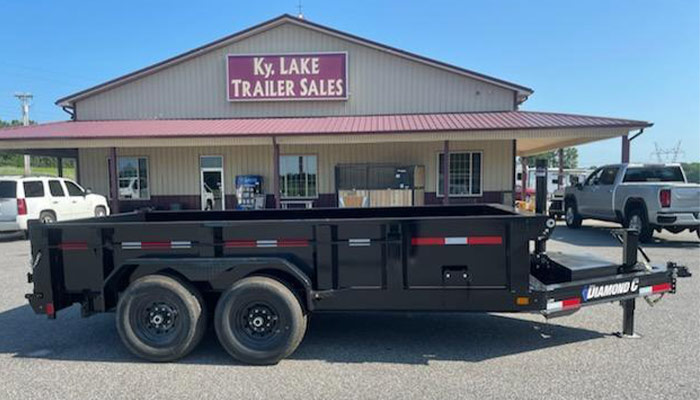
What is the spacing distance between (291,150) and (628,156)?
38.7ft

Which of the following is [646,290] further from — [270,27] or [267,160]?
[270,27]

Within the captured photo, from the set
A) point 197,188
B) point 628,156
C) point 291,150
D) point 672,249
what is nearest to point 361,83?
point 291,150

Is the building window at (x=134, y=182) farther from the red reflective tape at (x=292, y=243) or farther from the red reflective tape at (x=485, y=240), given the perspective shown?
the red reflective tape at (x=485, y=240)

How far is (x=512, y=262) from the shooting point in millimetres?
3777

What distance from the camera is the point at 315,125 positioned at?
48.9 ft

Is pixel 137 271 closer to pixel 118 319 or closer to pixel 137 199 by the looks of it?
pixel 118 319

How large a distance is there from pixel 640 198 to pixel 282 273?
33.9ft

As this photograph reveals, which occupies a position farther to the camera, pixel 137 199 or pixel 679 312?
pixel 137 199

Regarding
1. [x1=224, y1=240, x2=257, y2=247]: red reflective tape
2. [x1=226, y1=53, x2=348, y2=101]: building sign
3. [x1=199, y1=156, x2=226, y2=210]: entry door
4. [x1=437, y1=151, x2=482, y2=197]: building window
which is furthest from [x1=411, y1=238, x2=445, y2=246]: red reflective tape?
[x1=199, y1=156, x2=226, y2=210]: entry door

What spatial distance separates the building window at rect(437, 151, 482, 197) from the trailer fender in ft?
43.2

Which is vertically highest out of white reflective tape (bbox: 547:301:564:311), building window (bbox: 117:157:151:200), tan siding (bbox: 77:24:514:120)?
tan siding (bbox: 77:24:514:120)

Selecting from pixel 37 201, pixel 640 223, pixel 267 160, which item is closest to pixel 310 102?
pixel 267 160

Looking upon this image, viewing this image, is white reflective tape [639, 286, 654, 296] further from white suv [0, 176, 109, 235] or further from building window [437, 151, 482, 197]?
white suv [0, 176, 109, 235]

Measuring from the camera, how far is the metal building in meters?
16.1
